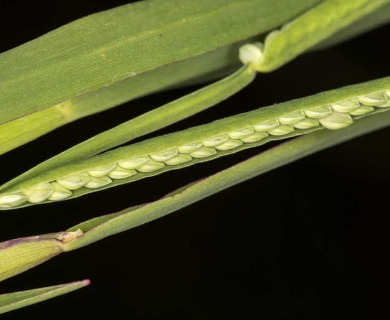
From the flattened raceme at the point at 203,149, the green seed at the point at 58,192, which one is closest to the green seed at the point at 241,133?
the flattened raceme at the point at 203,149

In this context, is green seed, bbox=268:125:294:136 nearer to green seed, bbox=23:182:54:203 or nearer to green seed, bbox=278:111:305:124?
green seed, bbox=278:111:305:124

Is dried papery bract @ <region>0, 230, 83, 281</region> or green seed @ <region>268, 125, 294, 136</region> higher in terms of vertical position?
green seed @ <region>268, 125, 294, 136</region>

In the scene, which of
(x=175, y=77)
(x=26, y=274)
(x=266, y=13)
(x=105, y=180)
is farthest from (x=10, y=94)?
(x=26, y=274)

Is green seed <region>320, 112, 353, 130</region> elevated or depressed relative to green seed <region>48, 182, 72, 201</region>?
elevated

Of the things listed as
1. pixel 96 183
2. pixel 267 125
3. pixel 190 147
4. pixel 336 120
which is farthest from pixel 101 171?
pixel 336 120

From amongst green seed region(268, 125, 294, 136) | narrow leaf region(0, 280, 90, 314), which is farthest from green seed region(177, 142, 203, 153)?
narrow leaf region(0, 280, 90, 314)

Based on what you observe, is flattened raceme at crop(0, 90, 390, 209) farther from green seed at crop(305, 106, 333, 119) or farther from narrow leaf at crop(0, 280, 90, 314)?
narrow leaf at crop(0, 280, 90, 314)

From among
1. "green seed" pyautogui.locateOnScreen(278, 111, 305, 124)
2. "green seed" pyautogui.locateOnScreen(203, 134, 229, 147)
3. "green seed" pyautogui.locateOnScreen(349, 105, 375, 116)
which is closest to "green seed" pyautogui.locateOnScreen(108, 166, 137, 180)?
"green seed" pyautogui.locateOnScreen(203, 134, 229, 147)

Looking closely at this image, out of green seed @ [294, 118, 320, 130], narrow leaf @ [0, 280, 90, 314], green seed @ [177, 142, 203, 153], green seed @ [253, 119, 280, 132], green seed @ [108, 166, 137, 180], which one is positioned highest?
green seed @ [294, 118, 320, 130]

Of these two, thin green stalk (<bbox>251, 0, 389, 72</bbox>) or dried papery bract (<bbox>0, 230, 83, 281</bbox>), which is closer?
dried papery bract (<bbox>0, 230, 83, 281</bbox>)
